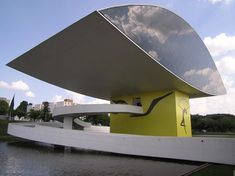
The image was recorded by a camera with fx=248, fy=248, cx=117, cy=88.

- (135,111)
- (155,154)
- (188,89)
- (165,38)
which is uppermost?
(165,38)

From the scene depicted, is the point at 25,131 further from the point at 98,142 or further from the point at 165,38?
the point at 165,38

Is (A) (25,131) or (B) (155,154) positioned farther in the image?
(A) (25,131)

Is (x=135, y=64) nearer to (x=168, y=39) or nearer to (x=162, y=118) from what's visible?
(x=168, y=39)

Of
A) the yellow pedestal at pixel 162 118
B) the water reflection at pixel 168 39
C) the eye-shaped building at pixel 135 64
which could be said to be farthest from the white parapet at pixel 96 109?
the water reflection at pixel 168 39

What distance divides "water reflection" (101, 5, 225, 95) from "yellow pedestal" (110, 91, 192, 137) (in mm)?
2393

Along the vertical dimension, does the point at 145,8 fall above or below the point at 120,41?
above

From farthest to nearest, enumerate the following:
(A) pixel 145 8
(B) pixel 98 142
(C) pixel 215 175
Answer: (B) pixel 98 142
(A) pixel 145 8
(C) pixel 215 175

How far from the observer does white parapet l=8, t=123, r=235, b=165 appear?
47.1 ft

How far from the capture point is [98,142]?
18.1 meters

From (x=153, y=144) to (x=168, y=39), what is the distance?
800 centimetres

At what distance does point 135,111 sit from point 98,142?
5.67 metres

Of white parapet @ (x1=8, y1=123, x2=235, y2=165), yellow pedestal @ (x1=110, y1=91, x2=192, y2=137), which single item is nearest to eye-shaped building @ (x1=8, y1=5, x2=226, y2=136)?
yellow pedestal @ (x1=110, y1=91, x2=192, y2=137)

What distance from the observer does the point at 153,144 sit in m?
16.4

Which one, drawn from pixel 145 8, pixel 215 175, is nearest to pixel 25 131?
pixel 145 8
